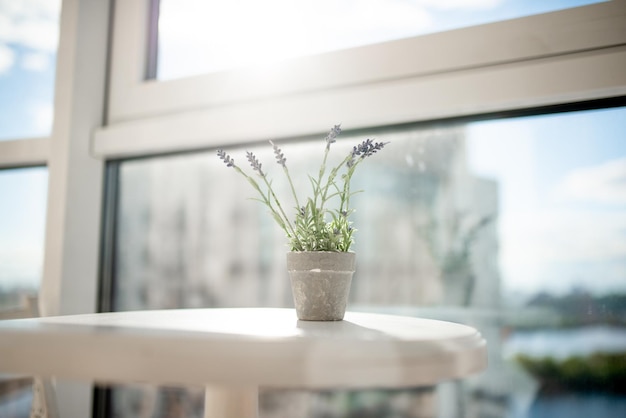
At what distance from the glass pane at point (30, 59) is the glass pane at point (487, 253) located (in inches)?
31.3

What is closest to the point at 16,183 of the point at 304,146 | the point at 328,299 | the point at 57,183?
the point at 57,183

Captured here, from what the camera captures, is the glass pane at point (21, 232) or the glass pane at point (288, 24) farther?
the glass pane at point (21, 232)

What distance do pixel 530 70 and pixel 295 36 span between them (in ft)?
2.11

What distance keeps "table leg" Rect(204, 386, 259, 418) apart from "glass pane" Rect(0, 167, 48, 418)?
4.00 feet

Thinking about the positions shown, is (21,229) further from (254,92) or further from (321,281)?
(321,281)

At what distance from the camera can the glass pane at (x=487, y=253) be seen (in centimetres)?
108

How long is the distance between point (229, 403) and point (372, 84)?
817mm

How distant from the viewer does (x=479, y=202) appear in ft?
3.92

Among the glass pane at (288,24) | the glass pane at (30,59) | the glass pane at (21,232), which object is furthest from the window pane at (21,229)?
the glass pane at (288,24)

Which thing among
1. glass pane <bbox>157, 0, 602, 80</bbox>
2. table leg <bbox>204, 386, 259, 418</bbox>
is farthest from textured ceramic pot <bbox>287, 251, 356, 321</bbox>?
glass pane <bbox>157, 0, 602, 80</bbox>

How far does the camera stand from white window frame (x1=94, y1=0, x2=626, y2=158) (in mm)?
1046

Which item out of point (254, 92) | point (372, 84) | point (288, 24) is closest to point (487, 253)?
point (372, 84)

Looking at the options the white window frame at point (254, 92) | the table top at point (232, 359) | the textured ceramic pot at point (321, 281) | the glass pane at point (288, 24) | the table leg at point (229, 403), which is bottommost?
the table leg at point (229, 403)

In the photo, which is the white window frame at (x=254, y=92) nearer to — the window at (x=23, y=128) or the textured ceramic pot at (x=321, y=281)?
the window at (x=23, y=128)
